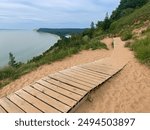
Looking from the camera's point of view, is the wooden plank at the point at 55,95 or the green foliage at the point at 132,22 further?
the green foliage at the point at 132,22

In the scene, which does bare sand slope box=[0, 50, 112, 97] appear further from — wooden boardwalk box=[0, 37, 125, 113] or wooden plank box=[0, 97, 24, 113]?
wooden plank box=[0, 97, 24, 113]

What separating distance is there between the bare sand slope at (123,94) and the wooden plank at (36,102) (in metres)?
0.66

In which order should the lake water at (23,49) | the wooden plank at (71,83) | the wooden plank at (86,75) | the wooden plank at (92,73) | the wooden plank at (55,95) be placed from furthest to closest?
the lake water at (23,49), the wooden plank at (92,73), the wooden plank at (86,75), the wooden plank at (71,83), the wooden plank at (55,95)

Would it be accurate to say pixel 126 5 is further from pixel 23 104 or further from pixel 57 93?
pixel 23 104

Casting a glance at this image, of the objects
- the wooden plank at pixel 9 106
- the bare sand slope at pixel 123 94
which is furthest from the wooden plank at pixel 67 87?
the wooden plank at pixel 9 106

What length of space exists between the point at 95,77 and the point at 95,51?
16.8ft

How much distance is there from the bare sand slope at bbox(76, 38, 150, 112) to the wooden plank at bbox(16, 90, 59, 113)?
656 millimetres

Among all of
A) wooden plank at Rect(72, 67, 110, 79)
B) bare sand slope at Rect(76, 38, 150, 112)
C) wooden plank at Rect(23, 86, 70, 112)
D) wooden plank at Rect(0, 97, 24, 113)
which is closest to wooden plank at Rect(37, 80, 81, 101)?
bare sand slope at Rect(76, 38, 150, 112)

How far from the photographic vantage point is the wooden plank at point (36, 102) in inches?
185

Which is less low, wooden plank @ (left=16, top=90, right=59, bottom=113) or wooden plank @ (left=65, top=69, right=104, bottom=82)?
wooden plank @ (left=65, top=69, right=104, bottom=82)

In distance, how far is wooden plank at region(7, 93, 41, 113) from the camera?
473 centimetres

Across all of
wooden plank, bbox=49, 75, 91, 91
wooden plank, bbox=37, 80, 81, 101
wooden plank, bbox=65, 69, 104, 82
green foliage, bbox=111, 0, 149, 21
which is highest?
green foliage, bbox=111, 0, 149, 21

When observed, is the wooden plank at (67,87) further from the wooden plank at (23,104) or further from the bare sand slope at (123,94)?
the wooden plank at (23,104)

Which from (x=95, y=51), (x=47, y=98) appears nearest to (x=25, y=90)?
(x=47, y=98)
